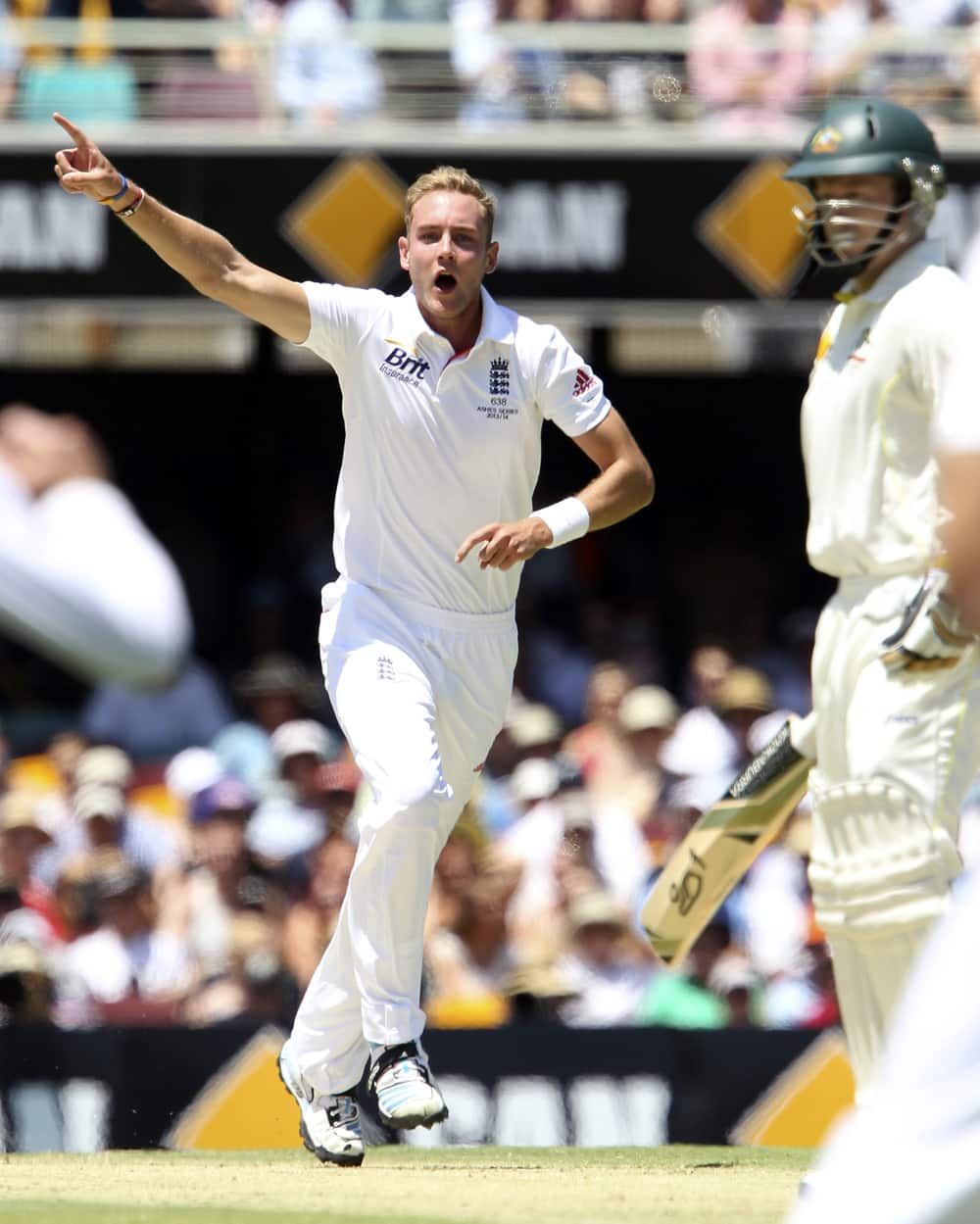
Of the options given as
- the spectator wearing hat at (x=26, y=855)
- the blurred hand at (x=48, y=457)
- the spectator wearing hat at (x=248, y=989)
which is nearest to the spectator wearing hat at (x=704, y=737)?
the spectator wearing hat at (x=248, y=989)

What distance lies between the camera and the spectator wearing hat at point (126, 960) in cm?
838

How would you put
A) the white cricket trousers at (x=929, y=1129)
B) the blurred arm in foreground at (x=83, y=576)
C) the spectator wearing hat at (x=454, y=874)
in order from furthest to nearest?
the spectator wearing hat at (x=454, y=874) < the blurred arm in foreground at (x=83, y=576) < the white cricket trousers at (x=929, y=1129)

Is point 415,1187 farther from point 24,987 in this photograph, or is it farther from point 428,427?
point 24,987

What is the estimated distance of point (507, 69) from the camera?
1155 cm

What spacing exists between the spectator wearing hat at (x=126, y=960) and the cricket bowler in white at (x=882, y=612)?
3.69m

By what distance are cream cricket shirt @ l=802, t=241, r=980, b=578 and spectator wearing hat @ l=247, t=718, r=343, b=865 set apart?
13.8 ft

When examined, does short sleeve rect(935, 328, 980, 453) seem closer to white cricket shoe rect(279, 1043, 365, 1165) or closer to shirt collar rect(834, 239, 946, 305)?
shirt collar rect(834, 239, 946, 305)

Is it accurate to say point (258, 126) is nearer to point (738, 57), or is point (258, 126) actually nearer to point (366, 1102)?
point (738, 57)

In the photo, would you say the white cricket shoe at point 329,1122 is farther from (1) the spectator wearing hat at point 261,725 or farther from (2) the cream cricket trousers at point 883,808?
(1) the spectator wearing hat at point 261,725

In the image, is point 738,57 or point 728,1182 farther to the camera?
point 738,57

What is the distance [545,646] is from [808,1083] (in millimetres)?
4629

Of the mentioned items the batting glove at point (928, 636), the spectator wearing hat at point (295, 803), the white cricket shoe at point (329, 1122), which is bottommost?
the spectator wearing hat at point (295, 803)

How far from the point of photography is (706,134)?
37.9 feet

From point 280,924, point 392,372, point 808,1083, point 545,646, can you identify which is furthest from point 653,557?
point 392,372
